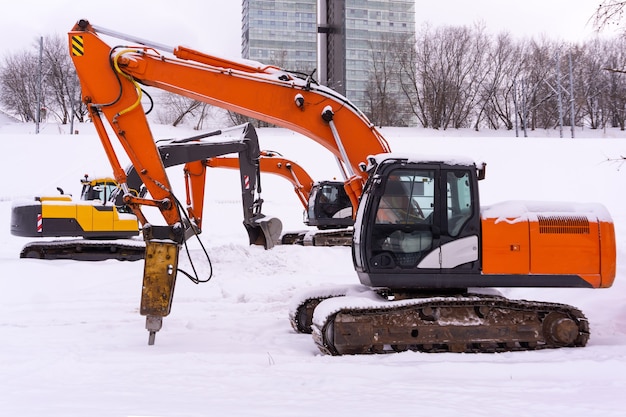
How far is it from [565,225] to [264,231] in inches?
196

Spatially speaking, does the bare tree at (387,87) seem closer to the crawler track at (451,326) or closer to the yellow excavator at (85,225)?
the yellow excavator at (85,225)

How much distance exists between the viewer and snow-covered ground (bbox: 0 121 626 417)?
13.6 feet

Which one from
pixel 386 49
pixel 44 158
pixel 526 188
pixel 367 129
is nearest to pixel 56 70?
pixel 44 158

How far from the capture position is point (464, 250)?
20.9 feet

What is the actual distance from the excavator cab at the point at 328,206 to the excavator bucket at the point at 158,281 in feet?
37.1

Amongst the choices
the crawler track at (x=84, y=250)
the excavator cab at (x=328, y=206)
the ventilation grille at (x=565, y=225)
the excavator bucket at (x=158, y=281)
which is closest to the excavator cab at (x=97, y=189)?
the crawler track at (x=84, y=250)

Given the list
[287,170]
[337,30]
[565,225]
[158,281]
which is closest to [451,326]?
[565,225]

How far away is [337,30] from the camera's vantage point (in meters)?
85.9

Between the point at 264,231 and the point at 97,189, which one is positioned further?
the point at 97,189

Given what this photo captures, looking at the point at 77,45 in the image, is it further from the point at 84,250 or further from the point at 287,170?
the point at 287,170

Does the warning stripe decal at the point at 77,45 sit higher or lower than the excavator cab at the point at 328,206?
higher

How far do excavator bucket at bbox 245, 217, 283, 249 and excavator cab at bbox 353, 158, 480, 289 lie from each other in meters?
3.55

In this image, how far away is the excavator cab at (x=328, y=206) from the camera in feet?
57.5

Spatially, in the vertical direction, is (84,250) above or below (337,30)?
below
